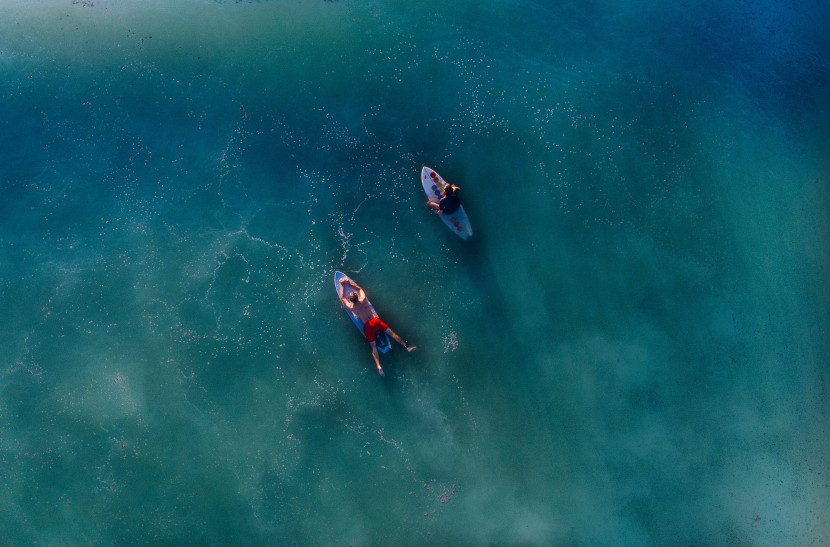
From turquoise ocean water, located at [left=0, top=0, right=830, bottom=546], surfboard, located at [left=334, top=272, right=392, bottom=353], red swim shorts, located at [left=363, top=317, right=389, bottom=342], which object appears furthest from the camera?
turquoise ocean water, located at [left=0, top=0, right=830, bottom=546]

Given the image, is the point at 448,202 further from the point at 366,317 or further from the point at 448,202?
the point at 366,317

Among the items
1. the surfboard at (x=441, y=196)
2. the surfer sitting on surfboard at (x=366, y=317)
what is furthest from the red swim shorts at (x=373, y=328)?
the surfboard at (x=441, y=196)

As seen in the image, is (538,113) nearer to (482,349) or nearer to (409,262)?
(409,262)

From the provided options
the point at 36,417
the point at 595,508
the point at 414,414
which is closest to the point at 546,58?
the point at 414,414

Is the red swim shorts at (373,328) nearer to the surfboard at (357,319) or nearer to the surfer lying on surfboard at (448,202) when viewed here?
the surfboard at (357,319)

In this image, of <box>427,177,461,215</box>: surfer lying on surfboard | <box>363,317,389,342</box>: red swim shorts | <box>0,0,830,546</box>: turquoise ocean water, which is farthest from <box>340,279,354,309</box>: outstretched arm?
<box>427,177,461,215</box>: surfer lying on surfboard

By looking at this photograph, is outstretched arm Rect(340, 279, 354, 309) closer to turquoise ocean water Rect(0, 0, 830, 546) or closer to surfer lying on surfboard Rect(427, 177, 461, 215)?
turquoise ocean water Rect(0, 0, 830, 546)

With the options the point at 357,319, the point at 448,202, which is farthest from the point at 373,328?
the point at 448,202
